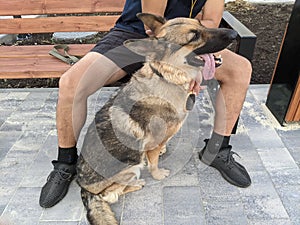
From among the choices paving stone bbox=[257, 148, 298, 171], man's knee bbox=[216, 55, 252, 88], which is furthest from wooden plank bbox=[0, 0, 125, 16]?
paving stone bbox=[257, 148, 298, 171]

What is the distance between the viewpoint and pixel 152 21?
2.13 meters

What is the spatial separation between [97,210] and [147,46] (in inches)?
43.7

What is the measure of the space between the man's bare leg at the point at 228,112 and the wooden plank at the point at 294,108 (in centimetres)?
74

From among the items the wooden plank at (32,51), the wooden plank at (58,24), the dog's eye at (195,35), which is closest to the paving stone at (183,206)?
the dog's eye at (195,35)

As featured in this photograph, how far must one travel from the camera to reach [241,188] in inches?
93.3

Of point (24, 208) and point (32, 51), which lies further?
point (32, 51)

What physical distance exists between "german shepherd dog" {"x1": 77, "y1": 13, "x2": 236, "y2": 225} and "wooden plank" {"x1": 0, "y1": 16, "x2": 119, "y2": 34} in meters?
1.30

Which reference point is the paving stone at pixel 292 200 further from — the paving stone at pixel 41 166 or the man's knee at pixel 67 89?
the paving stone at pixel 41 166

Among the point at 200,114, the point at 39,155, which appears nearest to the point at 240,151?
the point at 200,114

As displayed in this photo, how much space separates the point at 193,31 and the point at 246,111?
1.53m

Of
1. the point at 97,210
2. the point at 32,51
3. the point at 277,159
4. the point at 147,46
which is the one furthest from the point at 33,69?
the point at 277,159

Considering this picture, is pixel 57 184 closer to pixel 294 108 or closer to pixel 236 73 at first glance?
pixel 236 73

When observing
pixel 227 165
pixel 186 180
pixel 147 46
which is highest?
pixel 147 46

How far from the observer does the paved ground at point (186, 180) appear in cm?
215
